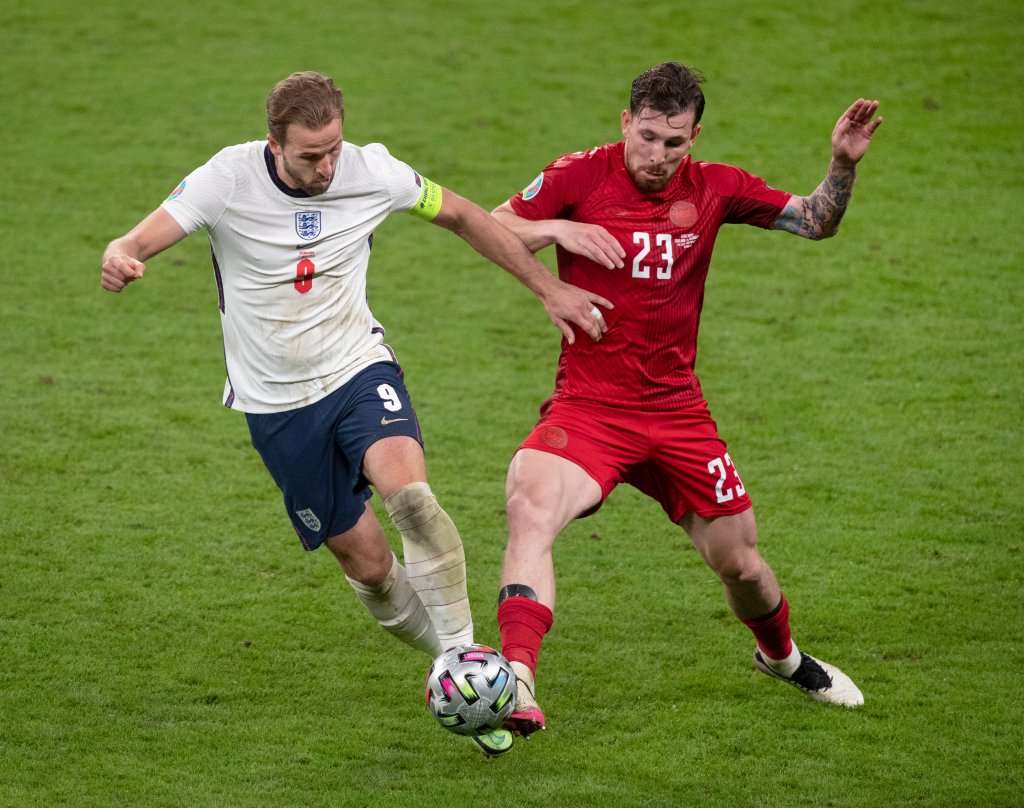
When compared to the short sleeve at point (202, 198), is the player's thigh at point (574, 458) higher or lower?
lower

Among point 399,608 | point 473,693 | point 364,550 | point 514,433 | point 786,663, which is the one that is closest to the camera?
point 473,693

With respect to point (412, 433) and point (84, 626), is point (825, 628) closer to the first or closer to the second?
point (412, 433)

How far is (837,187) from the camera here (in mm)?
5531

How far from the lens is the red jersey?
5.40m

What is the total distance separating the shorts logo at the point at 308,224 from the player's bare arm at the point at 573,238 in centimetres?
74

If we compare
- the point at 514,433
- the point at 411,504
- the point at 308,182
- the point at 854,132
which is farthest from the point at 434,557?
the point at 514,433

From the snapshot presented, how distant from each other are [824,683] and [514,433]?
3203mm

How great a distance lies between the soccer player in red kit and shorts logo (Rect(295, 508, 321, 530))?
2.57 feet

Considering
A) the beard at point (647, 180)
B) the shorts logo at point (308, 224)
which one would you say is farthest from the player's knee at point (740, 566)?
the shorts logo at point (308, 224)

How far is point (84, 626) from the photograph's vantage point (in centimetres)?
621

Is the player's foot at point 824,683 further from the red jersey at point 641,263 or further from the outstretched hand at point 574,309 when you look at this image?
the outstretched hand at point 574,309

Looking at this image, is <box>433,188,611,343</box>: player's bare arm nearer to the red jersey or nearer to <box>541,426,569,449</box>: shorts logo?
the red jersey

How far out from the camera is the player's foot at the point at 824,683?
19.0 ft

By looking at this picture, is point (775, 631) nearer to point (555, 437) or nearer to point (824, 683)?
point (824, 683)
